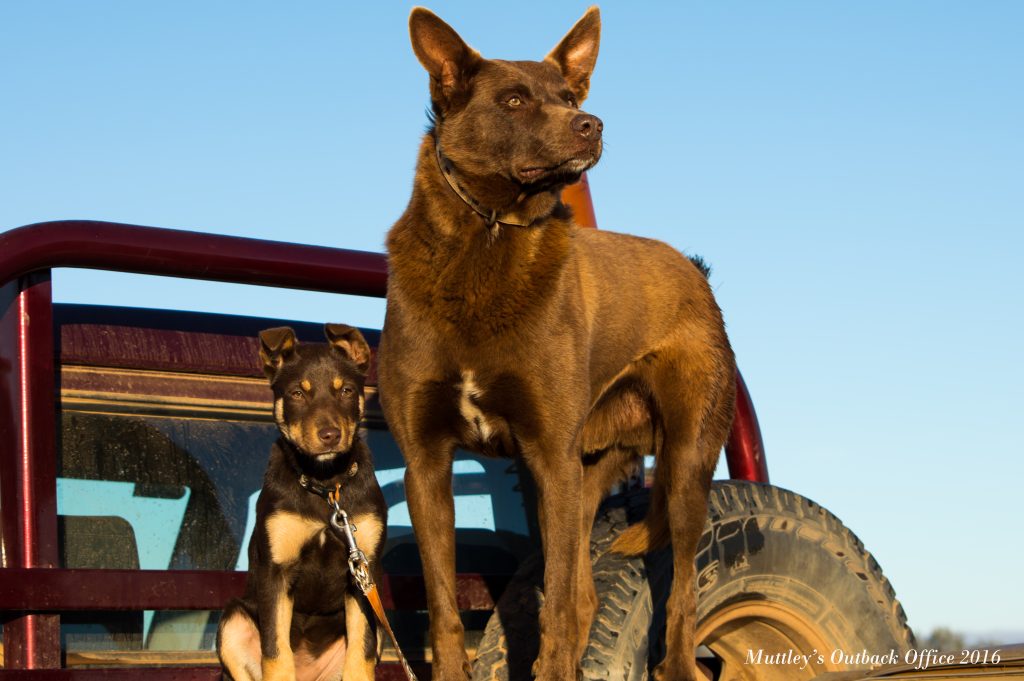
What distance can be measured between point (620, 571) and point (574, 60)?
6.16 ft

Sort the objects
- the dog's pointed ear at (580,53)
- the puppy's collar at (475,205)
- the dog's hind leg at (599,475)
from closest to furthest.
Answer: the puppy's collar at (475,205)
the dog's pointed ear at (580,53)
the dog's hind leg at (599,475)

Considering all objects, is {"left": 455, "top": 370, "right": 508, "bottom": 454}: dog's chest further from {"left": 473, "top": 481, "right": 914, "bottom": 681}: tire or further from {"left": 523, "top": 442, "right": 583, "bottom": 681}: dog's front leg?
{"left": 473, "top": 481, "right": 914, "bottom": 681}: tire

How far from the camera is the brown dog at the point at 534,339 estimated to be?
397 cm

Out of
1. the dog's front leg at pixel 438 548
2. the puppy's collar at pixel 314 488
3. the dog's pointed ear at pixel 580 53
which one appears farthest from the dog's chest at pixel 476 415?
the dog's pointed ear at pixel 580 53

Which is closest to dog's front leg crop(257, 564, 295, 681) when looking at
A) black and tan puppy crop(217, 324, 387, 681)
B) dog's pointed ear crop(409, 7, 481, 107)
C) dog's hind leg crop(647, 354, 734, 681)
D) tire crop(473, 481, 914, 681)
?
black and tan puppy crop(217, 324, 387, 681)

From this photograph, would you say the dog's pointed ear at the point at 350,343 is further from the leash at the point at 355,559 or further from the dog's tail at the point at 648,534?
the dog's tail at the point at 648,534

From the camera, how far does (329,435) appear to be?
164 inches

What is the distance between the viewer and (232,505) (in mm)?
4273

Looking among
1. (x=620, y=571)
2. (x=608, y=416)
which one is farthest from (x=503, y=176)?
(x=620, y=571)

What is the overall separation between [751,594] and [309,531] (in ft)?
5.28

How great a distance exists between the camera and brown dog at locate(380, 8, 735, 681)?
3.97 metres

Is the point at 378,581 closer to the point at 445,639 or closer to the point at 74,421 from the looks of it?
the point at 445,639

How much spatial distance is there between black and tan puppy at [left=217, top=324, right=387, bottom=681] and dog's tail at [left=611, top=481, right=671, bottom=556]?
889 mm

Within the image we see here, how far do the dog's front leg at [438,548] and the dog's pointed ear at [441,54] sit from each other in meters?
1.25
